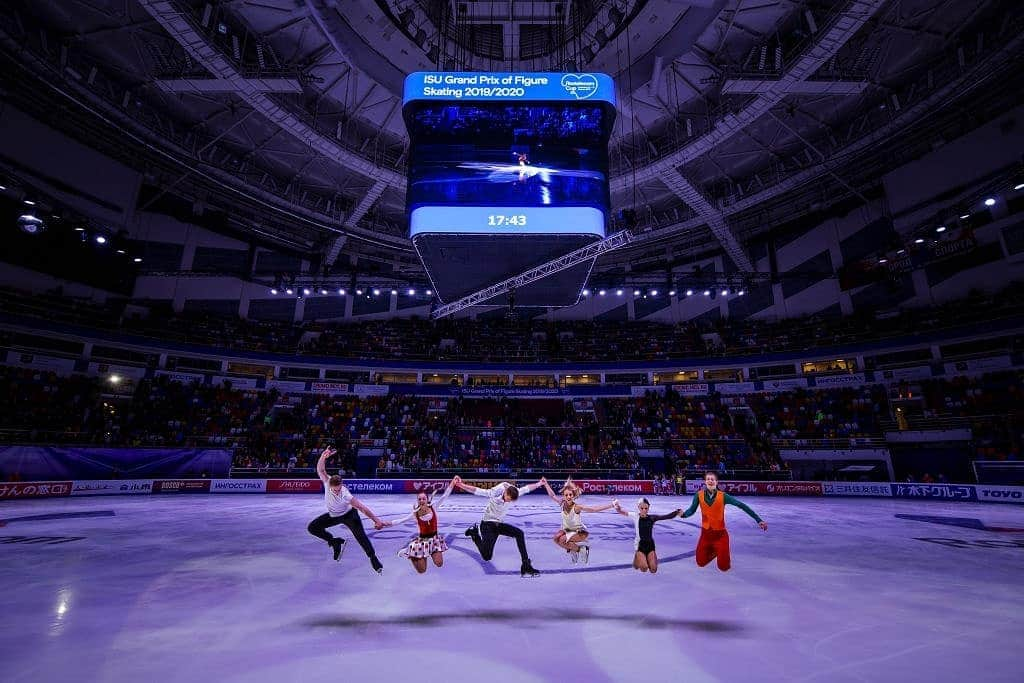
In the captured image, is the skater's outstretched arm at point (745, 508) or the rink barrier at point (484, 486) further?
the rink barrier at point (484, 486)

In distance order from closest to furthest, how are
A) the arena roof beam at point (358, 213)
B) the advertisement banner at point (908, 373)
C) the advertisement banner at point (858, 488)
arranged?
the advertisement banner at point (858, 488) → the arena roof beam at point (358, 213) → the advertisement banner at point (908, 373)

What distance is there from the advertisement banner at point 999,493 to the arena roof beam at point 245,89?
32.6 metres

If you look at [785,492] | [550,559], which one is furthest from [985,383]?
[550,559]

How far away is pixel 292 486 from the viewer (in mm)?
26156

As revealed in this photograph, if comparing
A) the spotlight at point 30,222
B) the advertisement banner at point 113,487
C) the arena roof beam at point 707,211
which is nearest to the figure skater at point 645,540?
the arena roof beam at point 707,211

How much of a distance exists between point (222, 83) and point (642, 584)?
23510mm

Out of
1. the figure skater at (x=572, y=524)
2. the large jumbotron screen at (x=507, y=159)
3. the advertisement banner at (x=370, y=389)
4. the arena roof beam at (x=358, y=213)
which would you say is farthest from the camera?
the advertisement banner at (x=370, y=389)

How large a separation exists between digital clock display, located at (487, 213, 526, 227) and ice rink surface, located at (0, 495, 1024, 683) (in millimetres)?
9337

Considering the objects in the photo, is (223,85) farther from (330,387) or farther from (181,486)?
(330,387)

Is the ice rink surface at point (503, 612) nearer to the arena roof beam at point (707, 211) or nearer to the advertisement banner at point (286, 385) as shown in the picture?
the arena roof beam at point (707, 211)

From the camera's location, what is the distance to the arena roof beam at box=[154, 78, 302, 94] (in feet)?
60.6

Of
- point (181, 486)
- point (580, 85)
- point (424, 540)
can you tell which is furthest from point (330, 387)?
point (424, 540)

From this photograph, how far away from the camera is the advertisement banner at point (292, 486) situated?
2584 cm

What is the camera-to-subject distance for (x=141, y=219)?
32.2 m
